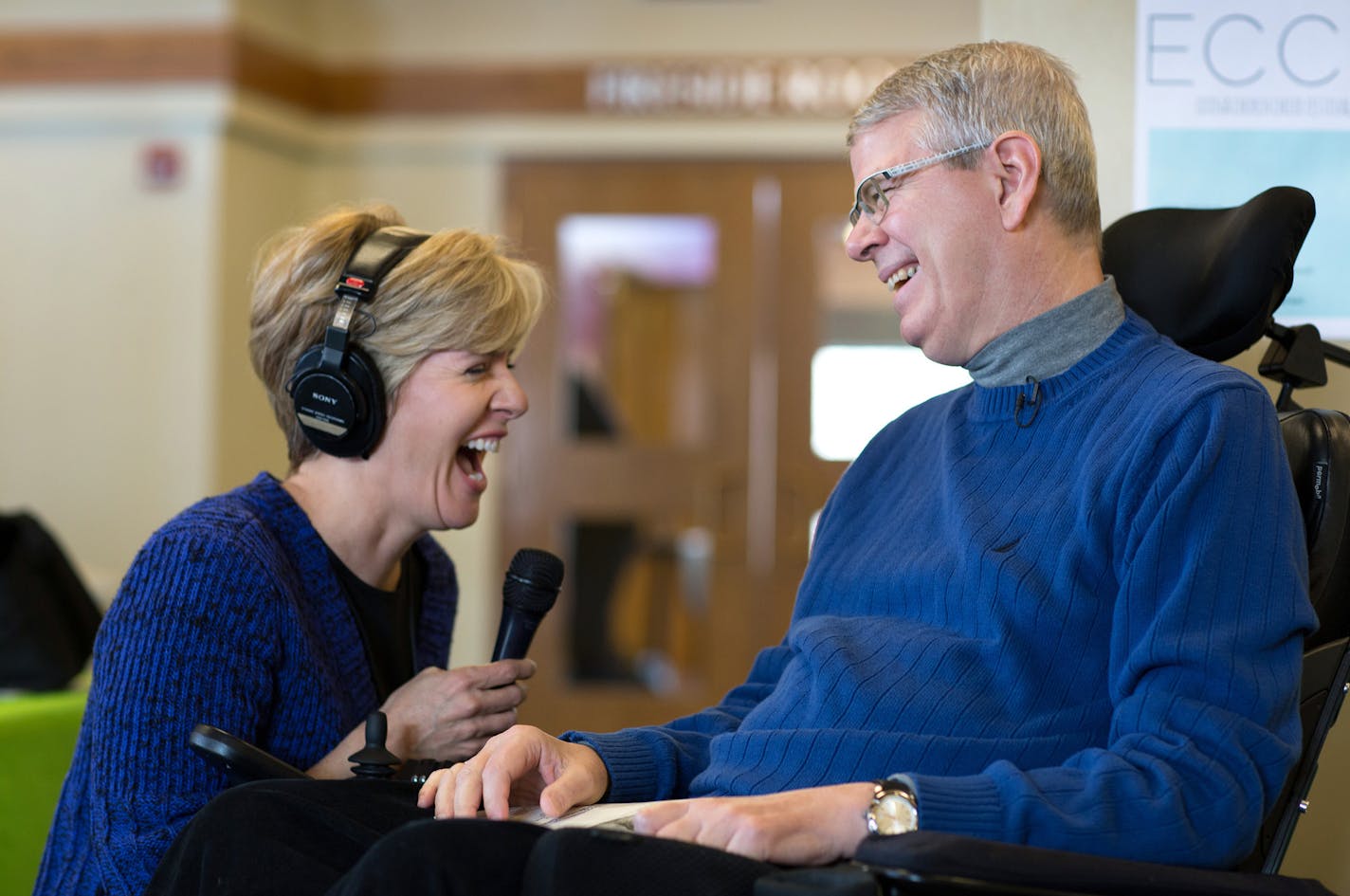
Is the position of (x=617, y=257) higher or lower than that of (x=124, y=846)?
higher

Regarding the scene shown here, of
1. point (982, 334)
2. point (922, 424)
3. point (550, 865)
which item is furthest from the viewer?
point (922, 424)

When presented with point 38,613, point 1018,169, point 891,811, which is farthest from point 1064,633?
point 38,613

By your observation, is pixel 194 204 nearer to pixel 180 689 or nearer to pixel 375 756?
pixel 180 689

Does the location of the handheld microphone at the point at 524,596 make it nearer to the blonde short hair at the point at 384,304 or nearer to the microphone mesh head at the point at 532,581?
the microphone mesh head at the point at 532,581

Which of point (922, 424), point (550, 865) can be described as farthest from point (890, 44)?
point (550, 865)

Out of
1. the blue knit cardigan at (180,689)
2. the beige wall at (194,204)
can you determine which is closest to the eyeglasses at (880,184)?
the blue knit cardigan at (180,689)

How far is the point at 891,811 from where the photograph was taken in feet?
4.03

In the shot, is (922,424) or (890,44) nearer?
(922,424)

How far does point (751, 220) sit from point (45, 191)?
98.1 inches

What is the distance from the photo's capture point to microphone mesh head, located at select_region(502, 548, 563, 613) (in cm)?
176

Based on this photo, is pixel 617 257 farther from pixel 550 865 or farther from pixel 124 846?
pixel 550 865

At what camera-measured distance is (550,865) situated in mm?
1113

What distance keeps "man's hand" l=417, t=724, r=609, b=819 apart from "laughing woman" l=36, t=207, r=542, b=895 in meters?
0.27

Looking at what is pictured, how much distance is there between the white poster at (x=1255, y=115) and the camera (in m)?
2.02
